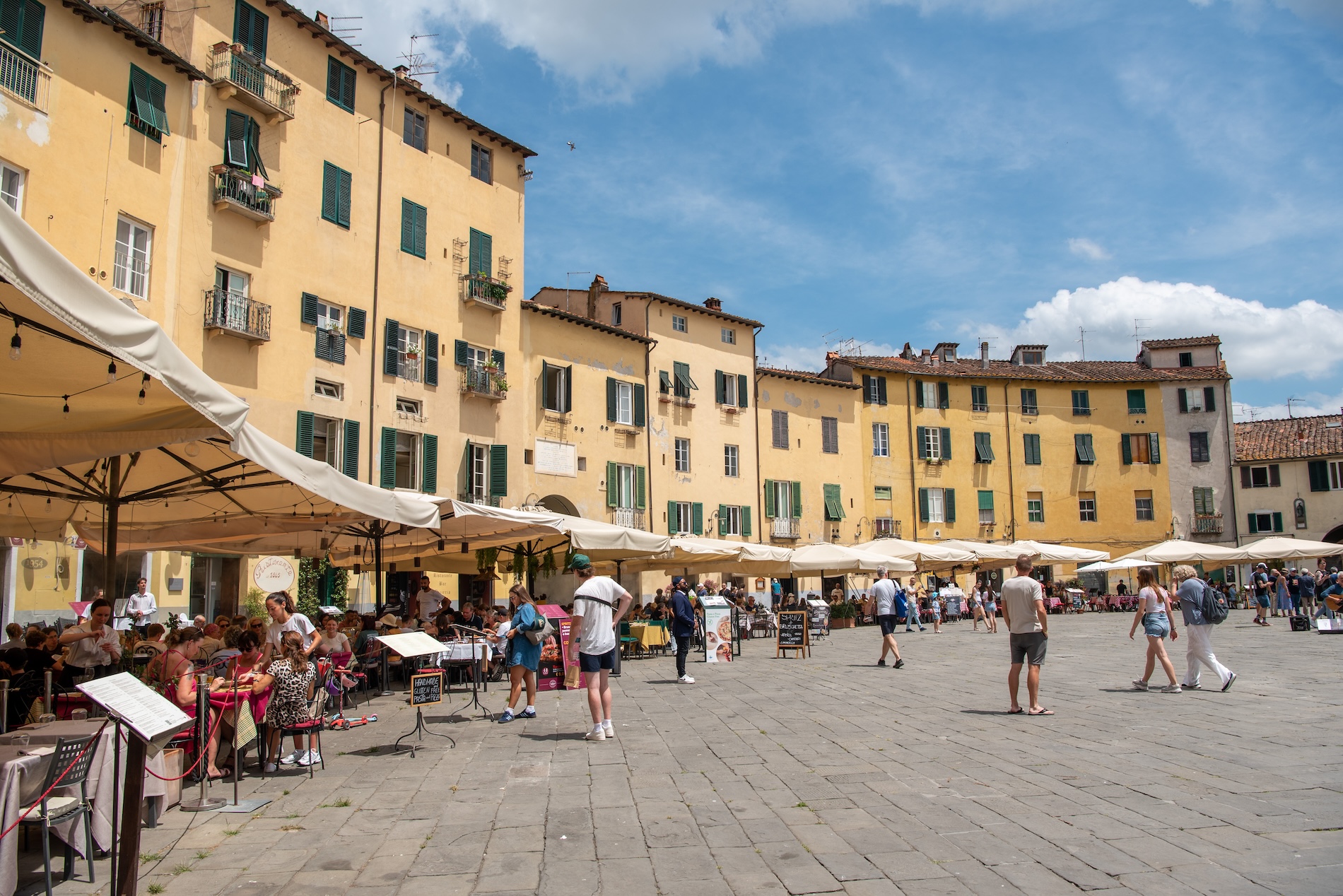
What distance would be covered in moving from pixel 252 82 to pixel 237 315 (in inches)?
201

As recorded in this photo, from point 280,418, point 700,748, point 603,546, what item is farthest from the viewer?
point 280,418

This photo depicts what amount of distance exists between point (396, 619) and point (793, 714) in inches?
244

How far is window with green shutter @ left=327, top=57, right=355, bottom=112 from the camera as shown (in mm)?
23734

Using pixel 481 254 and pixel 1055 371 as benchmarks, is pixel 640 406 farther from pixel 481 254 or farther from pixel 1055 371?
pixel 1055 371

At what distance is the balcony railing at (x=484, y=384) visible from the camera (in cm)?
2653

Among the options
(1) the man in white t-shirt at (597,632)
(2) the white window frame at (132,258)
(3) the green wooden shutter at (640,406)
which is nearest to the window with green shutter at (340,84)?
(2) the white window frame at (132,258)

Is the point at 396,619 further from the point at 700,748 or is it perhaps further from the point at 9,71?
the point at 9,71

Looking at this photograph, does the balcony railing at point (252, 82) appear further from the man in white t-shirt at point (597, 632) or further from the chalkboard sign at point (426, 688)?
the chalkboard sign at point (426, 688)

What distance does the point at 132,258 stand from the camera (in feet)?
61.1

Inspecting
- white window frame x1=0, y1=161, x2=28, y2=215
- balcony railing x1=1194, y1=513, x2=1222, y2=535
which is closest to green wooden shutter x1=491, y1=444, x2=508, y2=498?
white window frame x1=0, y1=161, x2=28, y2=215

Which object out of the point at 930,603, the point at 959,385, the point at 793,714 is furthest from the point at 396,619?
the point at 959,385

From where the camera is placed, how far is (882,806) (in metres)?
6.14

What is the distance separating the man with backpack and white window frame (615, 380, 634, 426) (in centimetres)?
2217

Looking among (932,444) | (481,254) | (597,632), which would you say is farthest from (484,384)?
(932,444)
